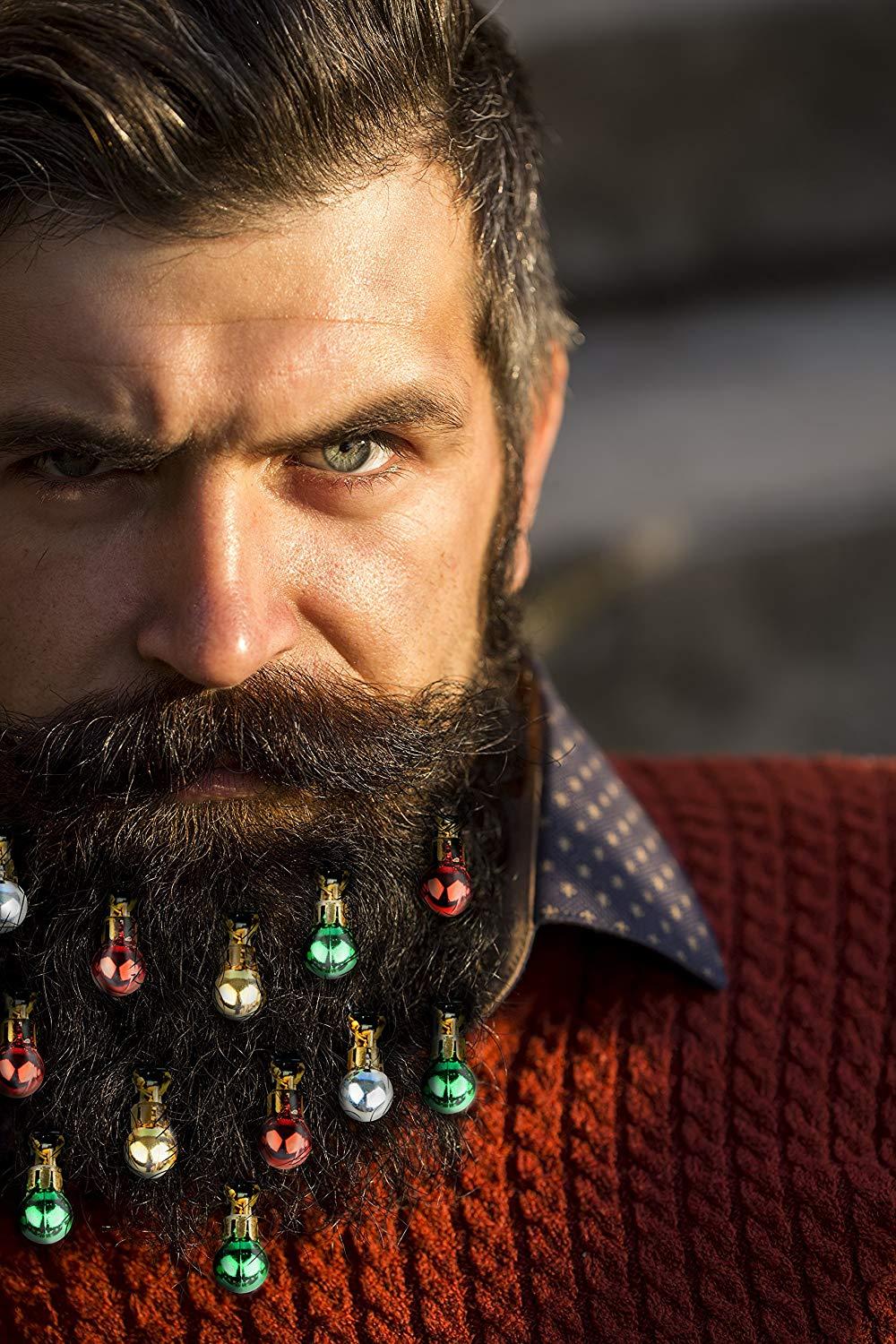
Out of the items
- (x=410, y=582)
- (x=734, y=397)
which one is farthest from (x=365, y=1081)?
(x=734, y=397)

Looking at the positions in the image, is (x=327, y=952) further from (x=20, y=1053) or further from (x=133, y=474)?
(x=133, y=474)

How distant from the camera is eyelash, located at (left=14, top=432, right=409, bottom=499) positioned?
50.6 inches

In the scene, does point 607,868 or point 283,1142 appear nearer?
point 283,1142

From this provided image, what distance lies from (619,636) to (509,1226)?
225 cm

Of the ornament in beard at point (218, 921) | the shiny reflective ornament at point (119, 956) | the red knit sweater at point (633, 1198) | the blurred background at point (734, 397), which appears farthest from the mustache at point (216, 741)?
the blurred background at point (734, 397)

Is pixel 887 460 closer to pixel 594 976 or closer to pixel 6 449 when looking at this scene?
pixel 594 976

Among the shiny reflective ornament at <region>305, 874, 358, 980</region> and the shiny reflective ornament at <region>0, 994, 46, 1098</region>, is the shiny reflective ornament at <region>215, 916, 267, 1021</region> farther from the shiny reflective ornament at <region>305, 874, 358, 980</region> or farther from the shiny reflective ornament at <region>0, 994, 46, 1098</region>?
the shiny reflective ornament at <region>0, 994, 46, 1098</region>

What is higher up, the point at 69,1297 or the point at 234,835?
the point at 234,835

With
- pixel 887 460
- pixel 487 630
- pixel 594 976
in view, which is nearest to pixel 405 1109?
pixel 594 976

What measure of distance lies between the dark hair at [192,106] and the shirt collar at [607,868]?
647 millimetres

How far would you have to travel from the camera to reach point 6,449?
127cm

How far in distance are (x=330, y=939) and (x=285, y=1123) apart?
0.17 meters

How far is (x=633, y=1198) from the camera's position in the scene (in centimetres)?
135

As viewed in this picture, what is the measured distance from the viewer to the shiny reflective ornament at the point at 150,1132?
1.30 meters
